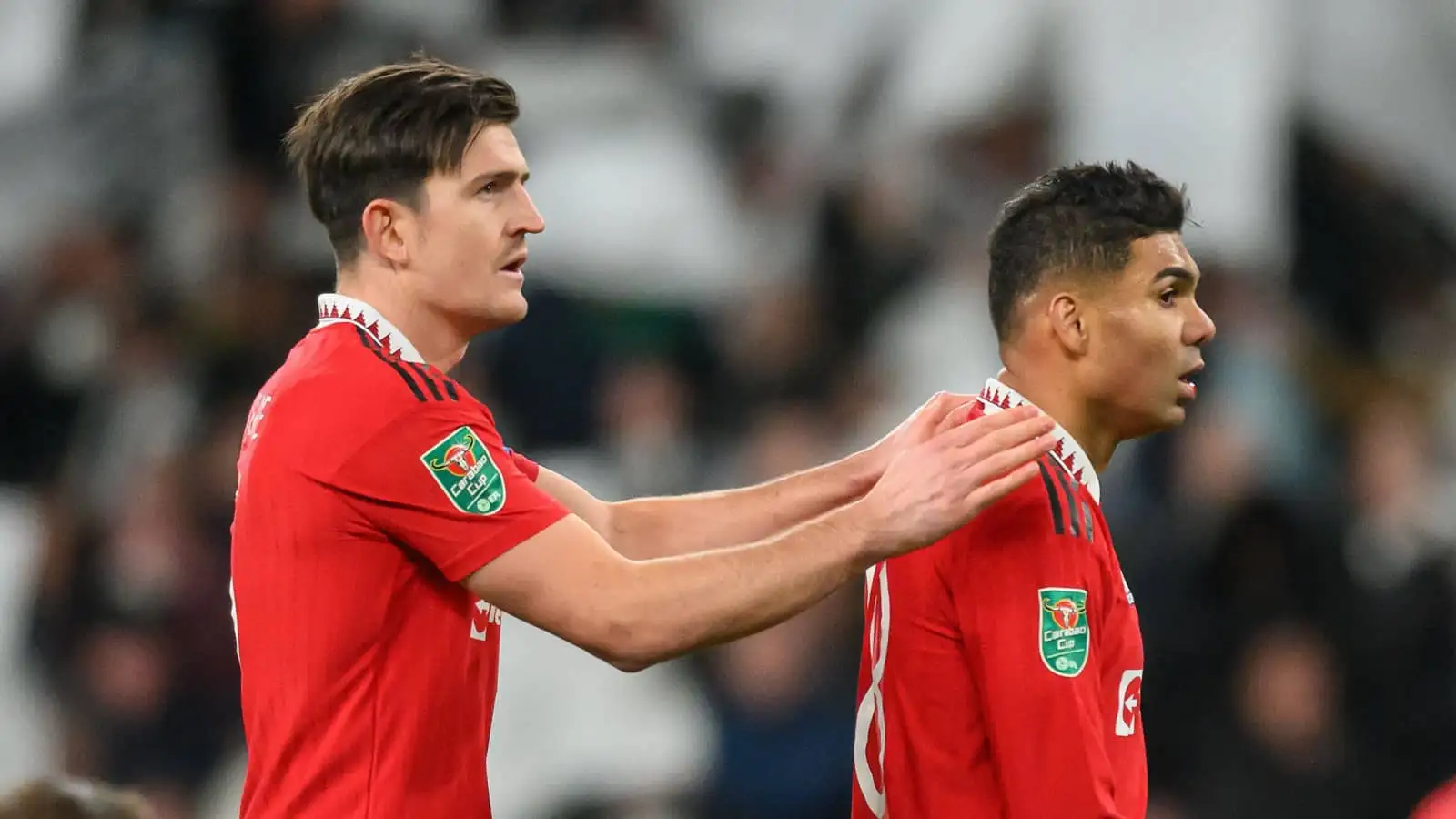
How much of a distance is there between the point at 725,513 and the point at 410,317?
97cm

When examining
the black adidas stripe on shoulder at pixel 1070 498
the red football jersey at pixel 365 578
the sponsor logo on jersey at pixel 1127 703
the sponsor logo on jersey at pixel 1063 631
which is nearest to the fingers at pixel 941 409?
the black adidas stripe on shoulder at pixel 1070 498

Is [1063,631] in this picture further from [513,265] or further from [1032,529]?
[513,265]

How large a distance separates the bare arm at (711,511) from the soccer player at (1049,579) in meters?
0.38

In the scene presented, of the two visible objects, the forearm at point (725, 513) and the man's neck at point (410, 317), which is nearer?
the man's neck at point (410, 317)

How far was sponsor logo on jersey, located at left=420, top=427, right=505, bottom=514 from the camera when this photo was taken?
2.89m

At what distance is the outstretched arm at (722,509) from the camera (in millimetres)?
3686

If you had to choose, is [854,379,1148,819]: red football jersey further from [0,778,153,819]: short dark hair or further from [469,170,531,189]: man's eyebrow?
[0,778,153,819]: short dark hair

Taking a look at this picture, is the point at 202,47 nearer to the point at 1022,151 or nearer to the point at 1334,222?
the point at 1022,151

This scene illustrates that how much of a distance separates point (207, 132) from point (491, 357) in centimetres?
179

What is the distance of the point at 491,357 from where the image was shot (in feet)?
22.6

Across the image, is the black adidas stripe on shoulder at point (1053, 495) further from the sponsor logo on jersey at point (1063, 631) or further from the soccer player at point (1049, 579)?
the sponsor logo on jersey at point (1063, 631)

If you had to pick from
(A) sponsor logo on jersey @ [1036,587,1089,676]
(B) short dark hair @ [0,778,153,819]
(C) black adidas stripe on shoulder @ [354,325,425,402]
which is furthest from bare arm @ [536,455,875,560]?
(B) short dark hair @ [0,778,153,819]

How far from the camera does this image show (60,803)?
282 cm

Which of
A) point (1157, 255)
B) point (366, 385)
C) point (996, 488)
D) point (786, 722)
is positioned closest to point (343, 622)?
point (366, 385)
